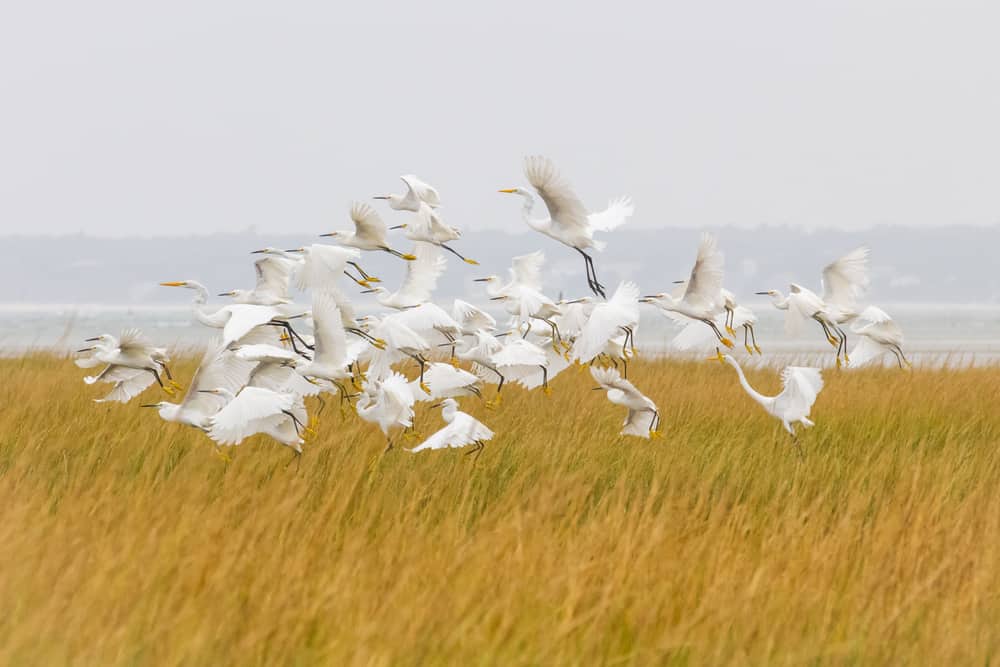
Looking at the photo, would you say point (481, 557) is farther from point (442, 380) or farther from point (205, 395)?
point (442, 380)

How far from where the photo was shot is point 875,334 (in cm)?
1042

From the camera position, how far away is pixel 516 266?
10.4m

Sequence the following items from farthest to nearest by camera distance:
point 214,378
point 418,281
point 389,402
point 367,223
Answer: point 418,281 < point 367,223 < point 389,402 < point 214,378

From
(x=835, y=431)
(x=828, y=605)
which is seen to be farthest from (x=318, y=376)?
(x=835, y=431)

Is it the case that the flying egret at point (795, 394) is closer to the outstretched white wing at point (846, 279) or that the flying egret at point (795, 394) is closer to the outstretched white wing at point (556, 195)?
the outstretched white wing at point (556, 195)

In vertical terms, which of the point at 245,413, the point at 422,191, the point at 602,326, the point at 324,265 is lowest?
the point at 245,413

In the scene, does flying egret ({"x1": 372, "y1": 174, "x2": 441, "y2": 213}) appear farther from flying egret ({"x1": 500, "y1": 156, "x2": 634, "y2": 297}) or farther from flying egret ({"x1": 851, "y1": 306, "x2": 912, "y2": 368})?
flying egret ({"x1": 851, "y1": 306, "x2": 912, "y2": 368})

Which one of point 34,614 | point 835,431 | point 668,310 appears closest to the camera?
point 34,614

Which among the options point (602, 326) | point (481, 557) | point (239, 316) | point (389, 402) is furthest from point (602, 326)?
point (481, 557)

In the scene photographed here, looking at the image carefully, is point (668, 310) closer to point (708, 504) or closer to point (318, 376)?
point (708, 504)

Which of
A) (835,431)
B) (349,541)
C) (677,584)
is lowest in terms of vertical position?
(835,431)

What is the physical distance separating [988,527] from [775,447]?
10.1 feet

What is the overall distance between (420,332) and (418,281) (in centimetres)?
117

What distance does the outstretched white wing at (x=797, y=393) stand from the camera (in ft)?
24.1
